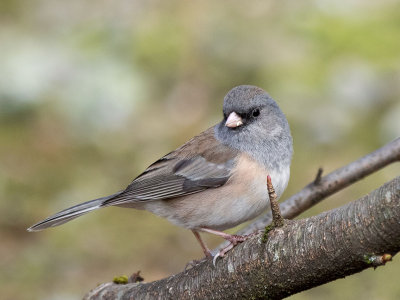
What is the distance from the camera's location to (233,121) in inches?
90.2

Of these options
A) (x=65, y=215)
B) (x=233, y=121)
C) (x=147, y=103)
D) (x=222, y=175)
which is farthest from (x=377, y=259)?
(x=147, y=103)

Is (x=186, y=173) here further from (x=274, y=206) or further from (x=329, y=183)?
(x=274, y=206)

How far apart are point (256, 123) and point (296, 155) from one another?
1.37 meters

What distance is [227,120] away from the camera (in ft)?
7.56

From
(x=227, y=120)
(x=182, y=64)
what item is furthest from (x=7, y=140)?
(x=227, y=120)

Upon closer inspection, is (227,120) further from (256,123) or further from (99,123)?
(99,123)

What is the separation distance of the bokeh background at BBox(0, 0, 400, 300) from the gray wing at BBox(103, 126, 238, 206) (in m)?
0.92

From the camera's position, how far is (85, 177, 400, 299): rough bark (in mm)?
1285

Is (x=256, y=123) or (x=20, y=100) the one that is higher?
(x=20, y=100)

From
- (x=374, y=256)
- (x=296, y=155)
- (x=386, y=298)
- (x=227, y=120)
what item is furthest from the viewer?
(x=296, y=155)

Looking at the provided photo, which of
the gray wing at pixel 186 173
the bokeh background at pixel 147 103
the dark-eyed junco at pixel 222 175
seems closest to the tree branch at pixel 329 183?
the dark-eyed junco at pixel 222 175

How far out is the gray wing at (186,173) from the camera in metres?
2.26

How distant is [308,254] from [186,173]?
984 millimetres

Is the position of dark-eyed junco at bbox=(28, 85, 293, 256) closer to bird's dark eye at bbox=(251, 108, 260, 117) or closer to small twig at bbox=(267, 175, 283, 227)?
bird's dark eye at bbox=(251, 108, 260, 117)
